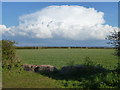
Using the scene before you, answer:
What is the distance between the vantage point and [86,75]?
1667 cm

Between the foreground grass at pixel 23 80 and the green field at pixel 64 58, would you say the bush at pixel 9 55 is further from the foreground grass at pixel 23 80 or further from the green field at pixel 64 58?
the green field at pixel 64 58

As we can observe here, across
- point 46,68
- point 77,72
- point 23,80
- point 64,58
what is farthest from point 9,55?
point 64,58

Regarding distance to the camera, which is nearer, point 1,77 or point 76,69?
point 1,77

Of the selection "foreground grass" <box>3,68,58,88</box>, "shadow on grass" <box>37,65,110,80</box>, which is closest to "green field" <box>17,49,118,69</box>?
"shadow on grass" <box>37,65,110,80</box>

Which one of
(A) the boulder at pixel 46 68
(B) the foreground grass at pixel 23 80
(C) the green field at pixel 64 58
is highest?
(C) the green field at pixel 64 58

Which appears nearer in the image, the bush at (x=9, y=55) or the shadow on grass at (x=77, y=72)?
the shadow on grass at (x=77, y=72)

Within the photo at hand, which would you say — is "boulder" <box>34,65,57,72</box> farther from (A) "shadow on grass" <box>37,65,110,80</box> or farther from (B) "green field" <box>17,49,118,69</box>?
(B) "green field" <box>17,49,118,69</box>

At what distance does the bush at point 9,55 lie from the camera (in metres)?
18.9

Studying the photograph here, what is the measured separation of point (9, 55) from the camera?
19203mm

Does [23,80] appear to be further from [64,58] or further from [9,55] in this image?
[64,58]

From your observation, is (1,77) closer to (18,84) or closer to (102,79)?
(18,84)

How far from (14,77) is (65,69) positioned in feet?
11.9

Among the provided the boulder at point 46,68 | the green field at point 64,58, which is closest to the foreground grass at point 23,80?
the boulder at point 46,68

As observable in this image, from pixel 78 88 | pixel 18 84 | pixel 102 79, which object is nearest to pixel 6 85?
pixel 18 84
